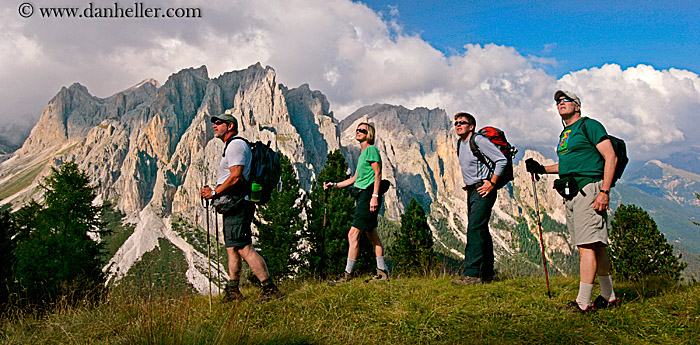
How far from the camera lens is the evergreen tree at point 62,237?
21.4m

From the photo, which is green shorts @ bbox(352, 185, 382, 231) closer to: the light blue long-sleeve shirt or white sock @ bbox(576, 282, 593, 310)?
the light blue long-sleeve shirt

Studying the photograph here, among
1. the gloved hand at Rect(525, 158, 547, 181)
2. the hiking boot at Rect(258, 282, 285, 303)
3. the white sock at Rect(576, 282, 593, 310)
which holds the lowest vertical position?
the hiking boot at Rect(258, 282, 285, 303)

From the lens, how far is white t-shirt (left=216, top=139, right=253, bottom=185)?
5.63 m

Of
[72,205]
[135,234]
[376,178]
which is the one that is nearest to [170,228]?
[135,234]

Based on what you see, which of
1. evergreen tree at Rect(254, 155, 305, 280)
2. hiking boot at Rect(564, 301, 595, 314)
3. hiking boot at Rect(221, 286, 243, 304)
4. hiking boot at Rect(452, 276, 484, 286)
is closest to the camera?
hiking boot at Rect(564, 301, 595, 314)

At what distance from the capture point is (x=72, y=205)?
77.1 ft

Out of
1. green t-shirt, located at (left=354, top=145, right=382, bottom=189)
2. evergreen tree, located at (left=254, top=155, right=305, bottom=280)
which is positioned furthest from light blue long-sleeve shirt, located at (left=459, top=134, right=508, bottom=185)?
evergreen tree, located at (left=254, top=155, right=305, bottom=280)

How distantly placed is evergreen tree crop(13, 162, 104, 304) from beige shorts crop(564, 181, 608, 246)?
23651 millimetres

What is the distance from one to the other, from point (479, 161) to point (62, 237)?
25.7m

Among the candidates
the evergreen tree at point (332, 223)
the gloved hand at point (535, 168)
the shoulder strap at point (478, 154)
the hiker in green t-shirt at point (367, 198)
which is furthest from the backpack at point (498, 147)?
the evergreen tree at point (332, 223)

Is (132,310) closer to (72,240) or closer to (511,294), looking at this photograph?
(511,294)

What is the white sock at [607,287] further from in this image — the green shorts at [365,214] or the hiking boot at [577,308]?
the green shorts at [365,214]

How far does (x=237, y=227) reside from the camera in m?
5.64

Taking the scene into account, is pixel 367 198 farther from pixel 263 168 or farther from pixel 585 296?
pixel 585 296
